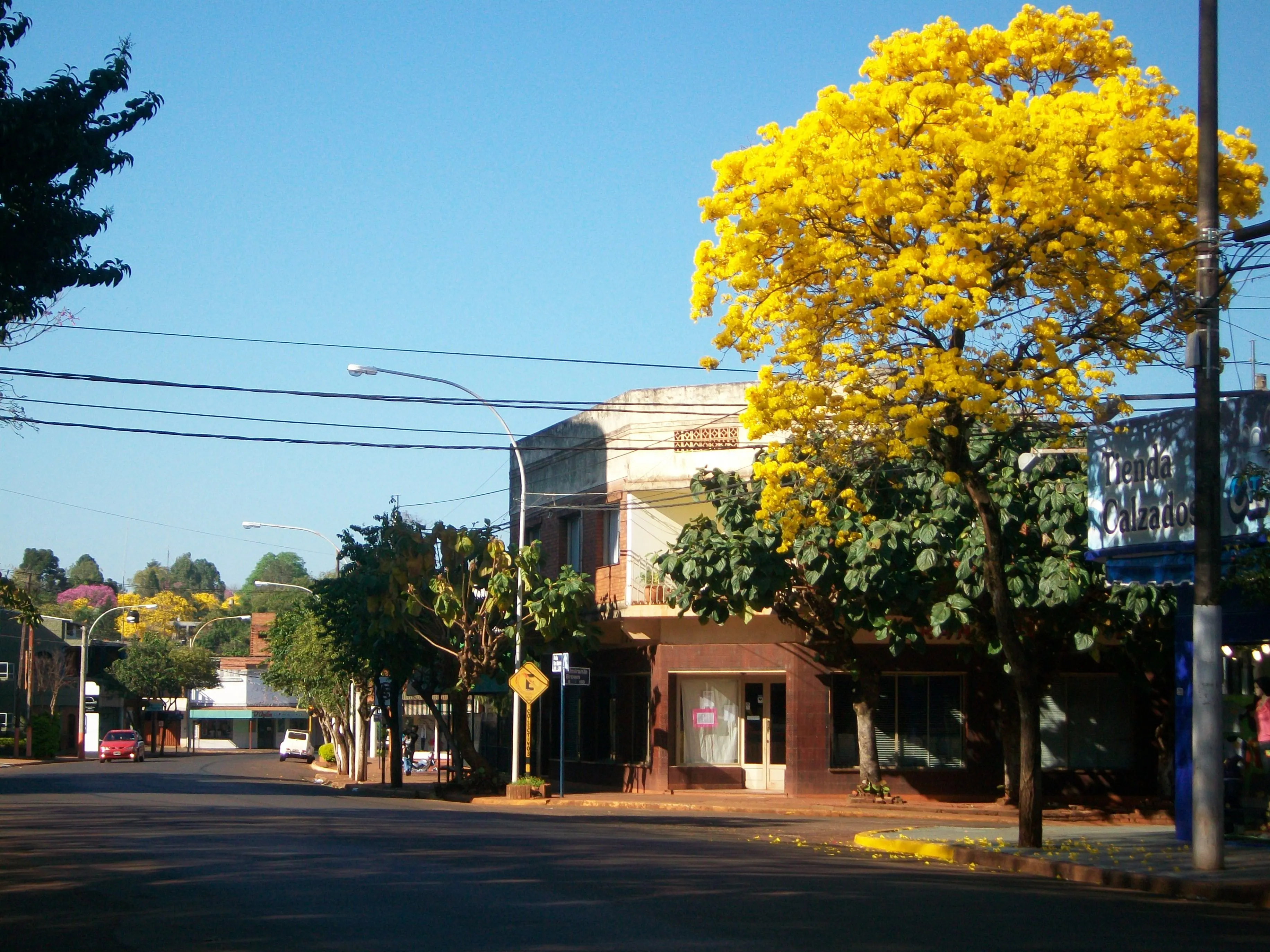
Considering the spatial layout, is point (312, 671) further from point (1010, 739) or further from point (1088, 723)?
point (1010, 739)

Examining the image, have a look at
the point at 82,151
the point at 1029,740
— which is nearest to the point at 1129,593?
the point at 1029,740

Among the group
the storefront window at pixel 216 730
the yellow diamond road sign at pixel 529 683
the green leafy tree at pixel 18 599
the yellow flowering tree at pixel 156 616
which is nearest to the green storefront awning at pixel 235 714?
the storefront window at pixel 216 730

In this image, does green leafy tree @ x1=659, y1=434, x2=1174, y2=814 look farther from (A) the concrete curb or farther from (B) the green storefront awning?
(B) the green storefront awning

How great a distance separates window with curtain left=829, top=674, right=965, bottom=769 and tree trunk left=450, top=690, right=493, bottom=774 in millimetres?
8643

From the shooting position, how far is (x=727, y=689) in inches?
1235

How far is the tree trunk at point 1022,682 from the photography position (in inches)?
649

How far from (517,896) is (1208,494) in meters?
8.24

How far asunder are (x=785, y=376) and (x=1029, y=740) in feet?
18.8

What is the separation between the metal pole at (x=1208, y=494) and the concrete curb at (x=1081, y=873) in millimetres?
729

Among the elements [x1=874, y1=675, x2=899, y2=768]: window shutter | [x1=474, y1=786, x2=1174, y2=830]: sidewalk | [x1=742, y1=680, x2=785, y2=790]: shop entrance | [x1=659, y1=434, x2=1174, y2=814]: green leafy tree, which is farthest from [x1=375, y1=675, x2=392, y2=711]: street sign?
[x1=874, y1=675, x2=899, y2=768]: window shutter

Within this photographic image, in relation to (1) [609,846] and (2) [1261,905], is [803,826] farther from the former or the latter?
(2) [1261,905]

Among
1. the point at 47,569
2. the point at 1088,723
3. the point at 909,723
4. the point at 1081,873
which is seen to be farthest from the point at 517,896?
the point at 47,569

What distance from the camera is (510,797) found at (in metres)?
30.0

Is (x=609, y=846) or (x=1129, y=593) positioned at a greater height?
(x=1129, y=593)
